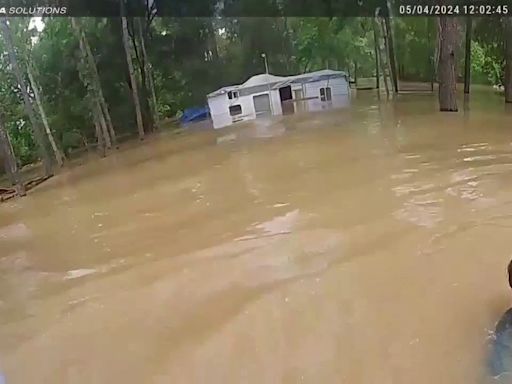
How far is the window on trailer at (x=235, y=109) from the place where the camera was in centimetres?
698

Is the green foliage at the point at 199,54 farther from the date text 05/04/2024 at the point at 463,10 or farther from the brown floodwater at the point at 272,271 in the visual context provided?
the brown floodwater at the point at 272,271

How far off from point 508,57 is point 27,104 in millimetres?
5149

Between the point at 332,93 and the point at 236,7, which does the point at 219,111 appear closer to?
the point at 236,7

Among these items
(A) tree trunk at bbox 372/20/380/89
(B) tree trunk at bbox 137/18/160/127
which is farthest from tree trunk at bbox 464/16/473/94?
(B) tree trunk at bbox 137/18/160/127

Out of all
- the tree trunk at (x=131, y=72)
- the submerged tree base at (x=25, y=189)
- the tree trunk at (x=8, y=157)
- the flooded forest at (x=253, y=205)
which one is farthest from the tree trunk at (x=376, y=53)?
the tree trunk at (x=8, y=157)

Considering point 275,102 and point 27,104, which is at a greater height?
point 27,104

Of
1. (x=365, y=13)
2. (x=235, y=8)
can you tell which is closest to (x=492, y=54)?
(x=365, y=13)

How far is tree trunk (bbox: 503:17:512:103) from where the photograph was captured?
6844mm

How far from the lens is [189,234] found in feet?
10.6

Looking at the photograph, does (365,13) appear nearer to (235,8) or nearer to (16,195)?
(235,8)

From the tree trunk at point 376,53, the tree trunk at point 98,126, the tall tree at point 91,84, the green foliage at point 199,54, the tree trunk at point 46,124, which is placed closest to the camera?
the tree trunk at point 46,124

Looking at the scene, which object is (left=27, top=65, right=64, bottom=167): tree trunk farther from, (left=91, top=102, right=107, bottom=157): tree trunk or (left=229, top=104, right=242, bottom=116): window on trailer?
(left=229, top=104, right=242, bottom=116): window on trailer

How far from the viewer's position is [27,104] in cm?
621

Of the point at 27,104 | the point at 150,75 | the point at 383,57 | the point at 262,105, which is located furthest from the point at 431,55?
the point at 27,104
